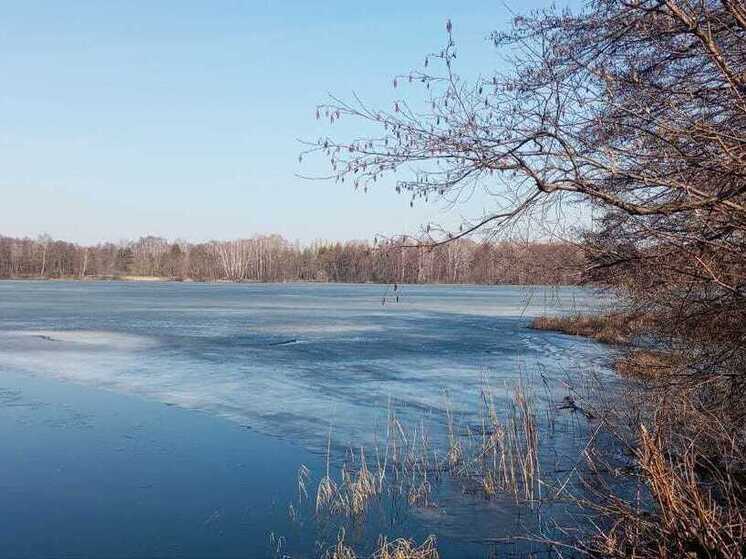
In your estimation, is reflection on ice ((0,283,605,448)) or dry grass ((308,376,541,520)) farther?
reflection on ice ((0,283,605,448))

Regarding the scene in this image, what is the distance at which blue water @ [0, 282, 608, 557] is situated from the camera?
6289mm

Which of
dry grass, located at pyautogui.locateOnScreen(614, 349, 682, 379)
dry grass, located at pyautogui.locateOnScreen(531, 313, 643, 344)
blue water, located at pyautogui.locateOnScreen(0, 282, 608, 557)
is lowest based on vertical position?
blue water, located at pyautogui.locateOnScreen(0, 282, 608, 557)

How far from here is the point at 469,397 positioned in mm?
12109

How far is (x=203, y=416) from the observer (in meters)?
10.6

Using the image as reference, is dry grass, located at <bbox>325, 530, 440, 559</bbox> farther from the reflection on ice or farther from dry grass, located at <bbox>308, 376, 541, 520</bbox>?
the reflection on ice

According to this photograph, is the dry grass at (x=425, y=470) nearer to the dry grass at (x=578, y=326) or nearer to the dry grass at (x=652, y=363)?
the dry grass at (x=652, y=363)

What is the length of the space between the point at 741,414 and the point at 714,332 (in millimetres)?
742

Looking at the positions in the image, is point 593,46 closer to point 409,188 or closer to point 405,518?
point 409,188

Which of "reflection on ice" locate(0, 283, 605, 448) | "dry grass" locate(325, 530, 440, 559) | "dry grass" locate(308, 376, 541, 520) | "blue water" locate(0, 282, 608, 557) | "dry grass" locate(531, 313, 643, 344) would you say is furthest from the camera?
"dry grass" locate(531, 313, 643, 344)

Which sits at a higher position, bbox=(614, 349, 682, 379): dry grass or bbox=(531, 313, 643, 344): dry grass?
bbox=(614, 349, 682, 379): dry grass

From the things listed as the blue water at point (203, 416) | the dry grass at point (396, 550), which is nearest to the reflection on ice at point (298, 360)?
the blue water at point (203, 416)

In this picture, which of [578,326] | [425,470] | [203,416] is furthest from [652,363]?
[578,326]

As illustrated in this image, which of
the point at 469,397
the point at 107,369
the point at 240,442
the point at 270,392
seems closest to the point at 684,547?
the point at 240,442

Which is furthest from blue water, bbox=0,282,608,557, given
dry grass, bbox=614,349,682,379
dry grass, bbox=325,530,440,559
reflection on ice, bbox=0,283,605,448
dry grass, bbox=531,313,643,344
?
dry grass, bbox=614,349,682,379
